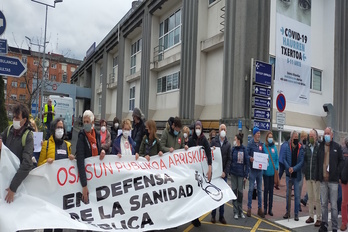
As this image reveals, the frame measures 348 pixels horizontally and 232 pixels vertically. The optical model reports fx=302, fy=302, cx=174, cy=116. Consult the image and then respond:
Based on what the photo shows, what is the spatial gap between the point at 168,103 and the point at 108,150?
1693 cm

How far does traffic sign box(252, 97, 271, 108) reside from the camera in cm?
1429

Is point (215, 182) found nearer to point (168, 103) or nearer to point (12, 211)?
point (12, 211)

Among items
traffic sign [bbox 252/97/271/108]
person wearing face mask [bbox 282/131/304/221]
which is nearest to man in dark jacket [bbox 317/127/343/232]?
person wearing face mask [bbox 282/131/304/221]

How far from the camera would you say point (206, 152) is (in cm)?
639

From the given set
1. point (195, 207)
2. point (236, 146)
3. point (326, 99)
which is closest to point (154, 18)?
point (326, 99)

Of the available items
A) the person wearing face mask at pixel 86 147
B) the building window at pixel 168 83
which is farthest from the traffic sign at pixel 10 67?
the building window at pixel 168 83

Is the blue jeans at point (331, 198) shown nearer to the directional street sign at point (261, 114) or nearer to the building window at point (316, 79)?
the directional street sign at point (261, 114)

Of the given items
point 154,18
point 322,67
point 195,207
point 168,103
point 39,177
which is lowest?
point 195,207

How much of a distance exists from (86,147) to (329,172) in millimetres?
4818

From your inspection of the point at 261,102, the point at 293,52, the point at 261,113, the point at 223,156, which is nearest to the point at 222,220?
the point at 223,156

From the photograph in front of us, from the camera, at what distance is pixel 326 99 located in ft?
64.0

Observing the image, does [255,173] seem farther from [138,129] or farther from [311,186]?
[138,129]

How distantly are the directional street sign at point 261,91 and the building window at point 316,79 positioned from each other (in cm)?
594

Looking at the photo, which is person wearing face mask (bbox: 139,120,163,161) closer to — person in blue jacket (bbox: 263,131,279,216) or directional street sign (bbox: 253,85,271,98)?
person in blue jacket (bbox: 263,131,279,216)
